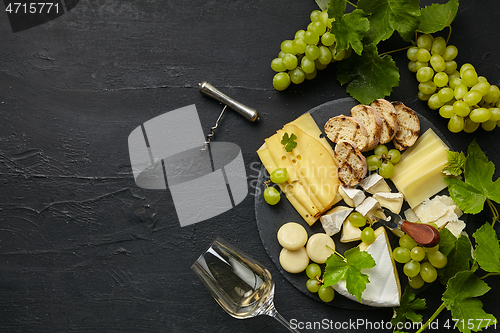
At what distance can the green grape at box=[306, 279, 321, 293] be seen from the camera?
1333 millimetres

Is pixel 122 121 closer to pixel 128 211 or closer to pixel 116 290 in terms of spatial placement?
pixel 128 211

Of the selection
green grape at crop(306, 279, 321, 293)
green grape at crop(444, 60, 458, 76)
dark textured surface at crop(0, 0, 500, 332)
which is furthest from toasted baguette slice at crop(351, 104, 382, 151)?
green grape at crop(306, 279, 321, 293)

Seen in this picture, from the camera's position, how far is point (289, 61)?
1.35 meters

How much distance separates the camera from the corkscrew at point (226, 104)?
1.41 m

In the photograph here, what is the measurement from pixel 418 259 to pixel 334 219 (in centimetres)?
33

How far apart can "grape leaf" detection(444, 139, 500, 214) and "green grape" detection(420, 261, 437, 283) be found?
24 cm

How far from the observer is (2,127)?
4.82 ft

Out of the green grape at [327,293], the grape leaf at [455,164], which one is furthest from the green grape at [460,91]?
the green grape at [327,293]

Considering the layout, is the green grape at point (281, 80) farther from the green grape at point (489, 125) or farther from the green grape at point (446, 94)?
the green grape at point (489, 125)

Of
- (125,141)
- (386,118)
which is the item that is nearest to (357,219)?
(386,118)

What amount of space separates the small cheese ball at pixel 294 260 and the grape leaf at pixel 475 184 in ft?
1.93

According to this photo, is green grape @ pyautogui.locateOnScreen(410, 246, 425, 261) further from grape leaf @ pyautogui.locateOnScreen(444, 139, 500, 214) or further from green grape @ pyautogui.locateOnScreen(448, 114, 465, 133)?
green grape @ pyautogui.locateOnScreen(448, 114, 465, 133)

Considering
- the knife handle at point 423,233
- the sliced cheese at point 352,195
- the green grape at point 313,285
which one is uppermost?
the sliced cheese at point 352,195

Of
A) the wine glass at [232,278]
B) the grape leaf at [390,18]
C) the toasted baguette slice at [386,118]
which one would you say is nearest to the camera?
the wine glass at [232,278]
